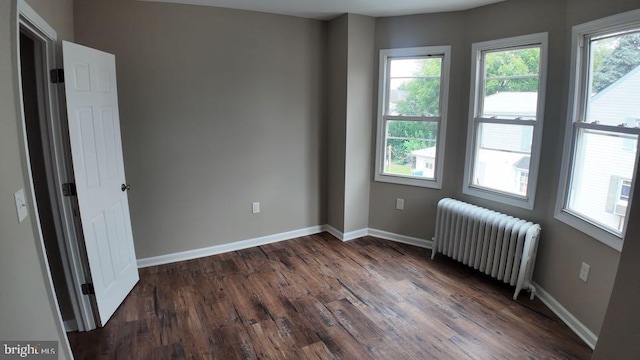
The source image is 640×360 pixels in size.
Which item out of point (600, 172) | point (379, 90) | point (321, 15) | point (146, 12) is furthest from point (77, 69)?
point (600, 172)

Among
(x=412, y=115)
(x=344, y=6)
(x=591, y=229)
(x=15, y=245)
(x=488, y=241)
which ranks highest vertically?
(x=344, y=6)

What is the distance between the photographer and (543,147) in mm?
2861

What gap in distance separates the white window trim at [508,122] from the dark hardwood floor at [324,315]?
76 centimetres

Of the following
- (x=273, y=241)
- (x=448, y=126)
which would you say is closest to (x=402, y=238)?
(x=448, y=126)

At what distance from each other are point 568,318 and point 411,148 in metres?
2.07

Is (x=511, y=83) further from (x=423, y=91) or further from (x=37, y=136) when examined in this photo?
(x=37, y=136)

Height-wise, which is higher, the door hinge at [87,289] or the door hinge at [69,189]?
the door hinge at [69,189]

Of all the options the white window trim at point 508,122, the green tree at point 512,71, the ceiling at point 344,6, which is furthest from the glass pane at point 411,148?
the ceiling at point 344,6

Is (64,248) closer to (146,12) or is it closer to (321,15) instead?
(146,12)

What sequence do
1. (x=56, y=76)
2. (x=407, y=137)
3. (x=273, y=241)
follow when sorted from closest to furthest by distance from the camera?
1. (x=56, y=76)
2. (x=407, y=137)
3. (x=273, y=241)

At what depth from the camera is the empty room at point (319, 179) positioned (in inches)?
86.6

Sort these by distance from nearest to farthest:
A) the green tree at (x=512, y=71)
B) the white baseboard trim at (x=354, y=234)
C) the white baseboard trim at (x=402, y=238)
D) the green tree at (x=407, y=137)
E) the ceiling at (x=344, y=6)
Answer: the green tree at (x=512, y=71)
the ceiling at (x=344, y=6)
the green tree at (x=407, y=137)
the white baseboard trim at (x=402, y=238)
the white baseboard trim at (x=354, y=234)

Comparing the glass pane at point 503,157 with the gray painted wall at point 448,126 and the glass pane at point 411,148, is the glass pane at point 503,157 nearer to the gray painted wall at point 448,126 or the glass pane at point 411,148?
the gray painted wall at point 448,126

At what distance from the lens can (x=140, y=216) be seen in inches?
130
